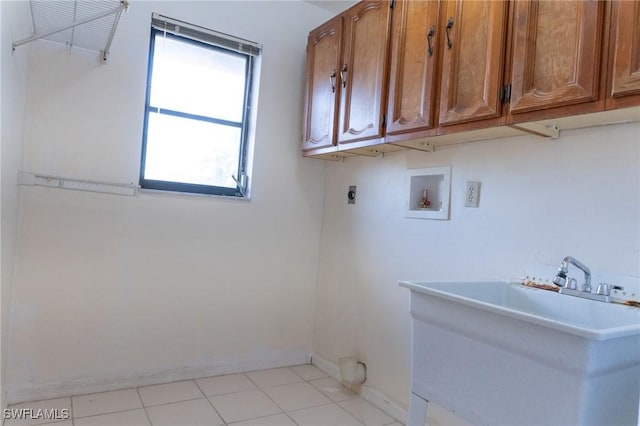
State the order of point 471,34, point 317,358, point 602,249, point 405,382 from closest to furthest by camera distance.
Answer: point 602,249, point 471,34, point 405,382, point 317,358

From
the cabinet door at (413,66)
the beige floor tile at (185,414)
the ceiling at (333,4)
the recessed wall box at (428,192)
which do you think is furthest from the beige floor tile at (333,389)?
the ceiling at (333,4)

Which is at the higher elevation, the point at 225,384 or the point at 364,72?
the point at 364,72

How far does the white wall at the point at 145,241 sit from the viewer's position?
2.08m

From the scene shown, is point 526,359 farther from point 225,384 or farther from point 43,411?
point 43,411

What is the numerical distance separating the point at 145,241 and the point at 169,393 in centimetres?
87

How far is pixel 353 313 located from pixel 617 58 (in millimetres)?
1893

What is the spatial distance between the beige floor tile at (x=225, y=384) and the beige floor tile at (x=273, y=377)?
0.05 m

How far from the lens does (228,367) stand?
261cm

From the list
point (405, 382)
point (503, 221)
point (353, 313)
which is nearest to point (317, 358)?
point (353, 313)

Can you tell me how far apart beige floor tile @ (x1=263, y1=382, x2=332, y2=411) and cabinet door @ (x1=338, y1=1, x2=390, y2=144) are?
148 cm

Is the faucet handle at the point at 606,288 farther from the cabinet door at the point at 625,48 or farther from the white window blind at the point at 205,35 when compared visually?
the white window blind at the point at 205,35

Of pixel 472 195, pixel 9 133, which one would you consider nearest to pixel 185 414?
pixel 9 133

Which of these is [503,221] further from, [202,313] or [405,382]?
[202,313]

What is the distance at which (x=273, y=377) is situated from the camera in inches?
103
